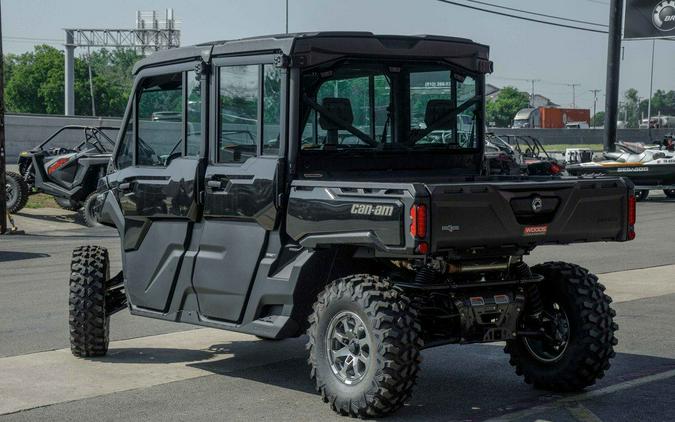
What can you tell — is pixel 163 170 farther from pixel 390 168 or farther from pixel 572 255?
pixel 572 255

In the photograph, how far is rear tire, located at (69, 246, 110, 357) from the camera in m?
9.18

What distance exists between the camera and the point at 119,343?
10211 mm

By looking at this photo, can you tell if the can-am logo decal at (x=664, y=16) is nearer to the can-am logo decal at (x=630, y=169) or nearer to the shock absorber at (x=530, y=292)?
the can-am logo decal at (x=630, y=169)

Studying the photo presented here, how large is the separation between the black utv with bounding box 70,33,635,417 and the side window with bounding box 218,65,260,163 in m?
0.01

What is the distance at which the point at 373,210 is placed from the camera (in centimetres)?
702

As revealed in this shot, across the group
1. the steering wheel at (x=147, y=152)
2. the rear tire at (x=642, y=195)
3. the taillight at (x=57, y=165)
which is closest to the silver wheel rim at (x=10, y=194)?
the taillight at (x=57, y=165)

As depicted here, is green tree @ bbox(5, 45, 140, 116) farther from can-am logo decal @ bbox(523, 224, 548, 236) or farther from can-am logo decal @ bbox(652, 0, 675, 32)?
can-am logo decal @ bbox(523, 224, 548, 236)

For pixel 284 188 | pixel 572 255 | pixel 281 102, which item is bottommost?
pixel 572 255

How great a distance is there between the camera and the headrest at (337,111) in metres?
8.21

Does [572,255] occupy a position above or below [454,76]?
below

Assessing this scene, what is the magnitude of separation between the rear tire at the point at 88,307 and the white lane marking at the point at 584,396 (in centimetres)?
353

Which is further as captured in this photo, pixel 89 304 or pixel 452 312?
pixel 89 304

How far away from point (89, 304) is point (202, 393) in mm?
1598

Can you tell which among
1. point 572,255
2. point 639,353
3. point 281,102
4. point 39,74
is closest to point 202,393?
point 281,102
